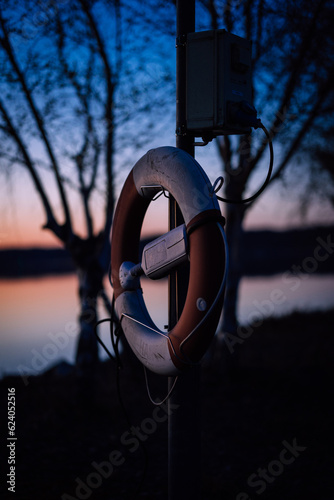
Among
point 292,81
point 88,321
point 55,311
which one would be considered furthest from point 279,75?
point 55,311

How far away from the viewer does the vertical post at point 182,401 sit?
244 centimetres

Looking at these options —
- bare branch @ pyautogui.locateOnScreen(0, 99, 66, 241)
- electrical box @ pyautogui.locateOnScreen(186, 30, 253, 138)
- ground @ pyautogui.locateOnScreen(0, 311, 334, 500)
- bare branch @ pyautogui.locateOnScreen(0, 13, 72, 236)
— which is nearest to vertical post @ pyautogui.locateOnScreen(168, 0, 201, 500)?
electrical box @ pyautogui.locateOnScreen(186, 30, 253, 138)

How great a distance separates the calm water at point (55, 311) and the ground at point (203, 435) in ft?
2.43

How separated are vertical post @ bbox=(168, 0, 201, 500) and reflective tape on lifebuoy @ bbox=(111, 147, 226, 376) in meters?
0.13

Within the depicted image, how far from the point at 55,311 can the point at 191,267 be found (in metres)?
17.5

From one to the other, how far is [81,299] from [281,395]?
246 cm

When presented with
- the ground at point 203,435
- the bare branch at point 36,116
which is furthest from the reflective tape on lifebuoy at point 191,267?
the bare branch at point 36,116

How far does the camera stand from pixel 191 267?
86.6 inches

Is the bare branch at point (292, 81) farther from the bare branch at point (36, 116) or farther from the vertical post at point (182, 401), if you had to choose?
the vertical post at point (182, 401)

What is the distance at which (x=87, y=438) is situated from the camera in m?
4.39

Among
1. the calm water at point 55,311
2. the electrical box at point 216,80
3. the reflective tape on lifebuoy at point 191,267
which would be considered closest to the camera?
the reflective tape on lifebuoy at point 191,267

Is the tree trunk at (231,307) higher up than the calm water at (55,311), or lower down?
higher up

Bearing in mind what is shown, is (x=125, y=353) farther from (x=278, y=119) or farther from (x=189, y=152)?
(x=189, y=152)

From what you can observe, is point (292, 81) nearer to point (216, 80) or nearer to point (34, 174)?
point (34, 174)
